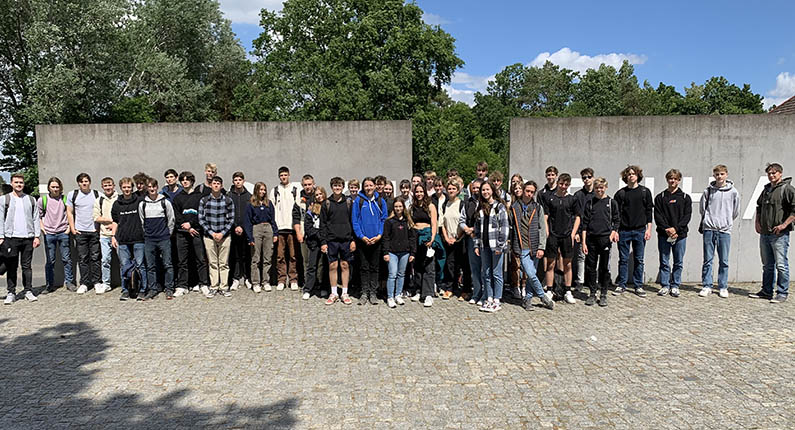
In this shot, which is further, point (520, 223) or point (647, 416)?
point (520, 223)

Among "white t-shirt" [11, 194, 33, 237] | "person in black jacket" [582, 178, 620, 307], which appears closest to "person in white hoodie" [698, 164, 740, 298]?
"person in black jacket" [582, 178, 620, 307]

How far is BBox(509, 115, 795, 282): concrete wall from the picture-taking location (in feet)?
29.3

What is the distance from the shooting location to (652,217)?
809 centimetres

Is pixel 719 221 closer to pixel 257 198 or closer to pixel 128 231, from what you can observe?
pixel 257 198

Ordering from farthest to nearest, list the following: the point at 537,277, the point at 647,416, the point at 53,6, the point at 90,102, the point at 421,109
Answer: the point at 421,109 < the point at 90,102 < the point at 53,6 < the point at 537,277 < the point at 647,416

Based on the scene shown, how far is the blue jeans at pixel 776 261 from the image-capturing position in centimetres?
754

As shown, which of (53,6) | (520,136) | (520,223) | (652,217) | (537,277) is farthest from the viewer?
(53,6)

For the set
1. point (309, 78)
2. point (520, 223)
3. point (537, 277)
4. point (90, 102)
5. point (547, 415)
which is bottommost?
point (547, 415)

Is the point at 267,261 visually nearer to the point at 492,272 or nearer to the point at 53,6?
the point at 492,272

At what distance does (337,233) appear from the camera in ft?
24.5

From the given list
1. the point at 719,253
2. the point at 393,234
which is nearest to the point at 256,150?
the point at 393,234

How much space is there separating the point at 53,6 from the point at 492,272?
2830cm

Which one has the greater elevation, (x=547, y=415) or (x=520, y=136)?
(x=520, y=136)

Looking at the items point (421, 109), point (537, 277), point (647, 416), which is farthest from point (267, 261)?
point (421, 109)
